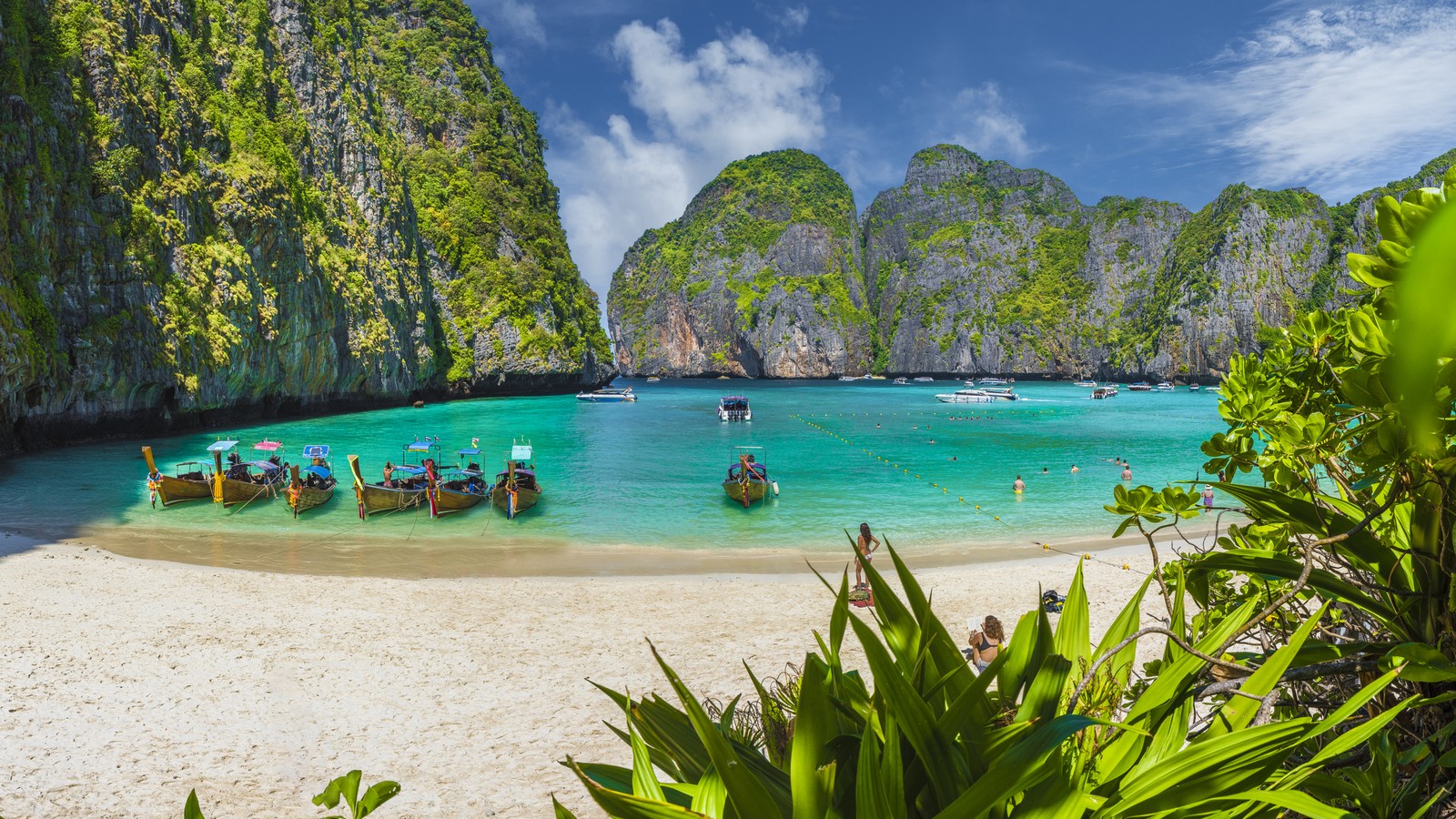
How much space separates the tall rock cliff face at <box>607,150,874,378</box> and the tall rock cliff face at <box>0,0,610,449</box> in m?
71.9

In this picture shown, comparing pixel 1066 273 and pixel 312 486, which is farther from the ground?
pixel 1066 273

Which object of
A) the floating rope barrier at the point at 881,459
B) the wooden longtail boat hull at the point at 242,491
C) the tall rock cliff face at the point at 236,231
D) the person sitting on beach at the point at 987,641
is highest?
the tall rock cliff face at the point at 236,231

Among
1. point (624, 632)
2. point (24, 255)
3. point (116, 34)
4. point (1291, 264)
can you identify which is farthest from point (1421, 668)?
point (1291, 264)

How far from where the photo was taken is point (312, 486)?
19234 millimetres

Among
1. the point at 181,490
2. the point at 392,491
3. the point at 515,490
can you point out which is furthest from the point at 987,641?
the point at 181,490

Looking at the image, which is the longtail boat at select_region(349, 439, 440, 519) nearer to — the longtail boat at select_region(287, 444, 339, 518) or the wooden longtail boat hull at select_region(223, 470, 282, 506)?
the longtail boat at select_region(287, 444, 339, 518)

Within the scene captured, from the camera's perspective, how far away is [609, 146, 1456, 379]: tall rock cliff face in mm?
104625

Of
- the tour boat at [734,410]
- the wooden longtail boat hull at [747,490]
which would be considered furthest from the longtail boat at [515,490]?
the tour boat at [734,410]

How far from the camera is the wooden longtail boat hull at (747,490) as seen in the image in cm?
2058

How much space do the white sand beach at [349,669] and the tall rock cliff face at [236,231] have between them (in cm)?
1888

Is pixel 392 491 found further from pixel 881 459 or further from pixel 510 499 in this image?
pixel 881 459

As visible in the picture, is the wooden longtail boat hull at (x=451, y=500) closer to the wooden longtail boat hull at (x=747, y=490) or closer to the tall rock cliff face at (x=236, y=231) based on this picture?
the wooden longtail boat hull at (x=747, y=490)

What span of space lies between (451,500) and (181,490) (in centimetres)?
753

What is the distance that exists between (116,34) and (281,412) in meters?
21.7
